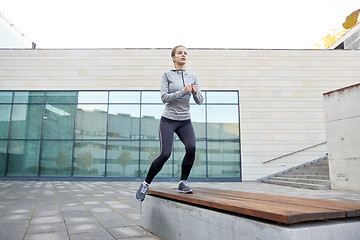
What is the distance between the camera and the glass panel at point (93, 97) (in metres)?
14.9

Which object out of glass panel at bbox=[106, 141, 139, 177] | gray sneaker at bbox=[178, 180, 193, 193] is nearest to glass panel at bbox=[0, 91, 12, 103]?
glass panel at bbox=[106, 141, 139, 177]

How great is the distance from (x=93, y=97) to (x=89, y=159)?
10.8 feet

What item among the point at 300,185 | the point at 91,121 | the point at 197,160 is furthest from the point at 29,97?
the point at 300,185

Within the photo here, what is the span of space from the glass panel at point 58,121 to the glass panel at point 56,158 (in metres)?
0.42

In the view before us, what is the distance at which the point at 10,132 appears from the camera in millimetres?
14594

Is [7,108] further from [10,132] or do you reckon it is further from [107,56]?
[107,56]

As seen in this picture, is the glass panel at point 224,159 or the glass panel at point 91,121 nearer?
the glass panel at point 224,159

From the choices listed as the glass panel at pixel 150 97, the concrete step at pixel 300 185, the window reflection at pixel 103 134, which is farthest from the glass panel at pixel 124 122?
the concrete step at pixel 300 185

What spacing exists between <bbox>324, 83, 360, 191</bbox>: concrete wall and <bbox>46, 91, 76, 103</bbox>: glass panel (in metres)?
12.1

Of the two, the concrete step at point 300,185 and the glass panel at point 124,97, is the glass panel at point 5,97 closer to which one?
the glass panel at point 124,97

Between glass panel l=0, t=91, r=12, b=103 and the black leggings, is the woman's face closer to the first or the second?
the black leggings

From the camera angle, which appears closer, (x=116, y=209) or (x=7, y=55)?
(x=116, y=209)
